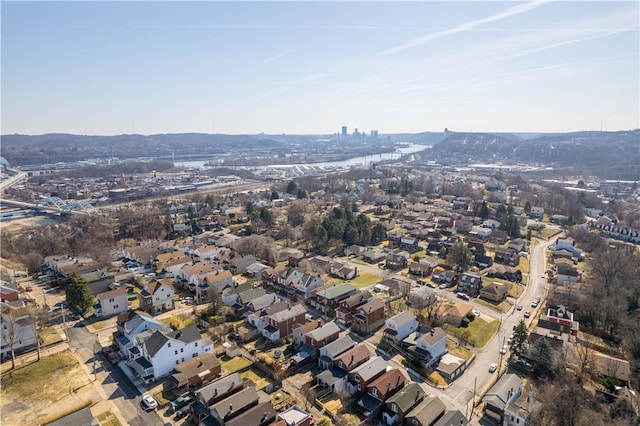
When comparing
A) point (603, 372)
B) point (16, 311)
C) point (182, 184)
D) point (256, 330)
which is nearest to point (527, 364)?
point (603, 372)

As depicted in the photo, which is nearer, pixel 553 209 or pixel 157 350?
pixel 157 350

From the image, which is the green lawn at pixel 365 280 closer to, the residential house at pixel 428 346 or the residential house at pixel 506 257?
the residential house at pixel 428 346

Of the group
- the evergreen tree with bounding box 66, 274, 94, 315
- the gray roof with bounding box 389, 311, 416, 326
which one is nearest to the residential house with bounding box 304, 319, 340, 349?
the gray roof with bounding box 389, 311, 416, 326

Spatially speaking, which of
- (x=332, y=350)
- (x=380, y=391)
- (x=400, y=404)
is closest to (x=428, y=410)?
(x=400, y=404)

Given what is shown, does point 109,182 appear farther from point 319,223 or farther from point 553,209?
point 553,209

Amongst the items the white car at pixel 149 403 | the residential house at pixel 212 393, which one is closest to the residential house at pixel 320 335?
Answer: the residential house at pixel 212 393

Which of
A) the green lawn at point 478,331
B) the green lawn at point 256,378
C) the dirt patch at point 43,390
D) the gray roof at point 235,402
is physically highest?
the gray roof at point 235,402
